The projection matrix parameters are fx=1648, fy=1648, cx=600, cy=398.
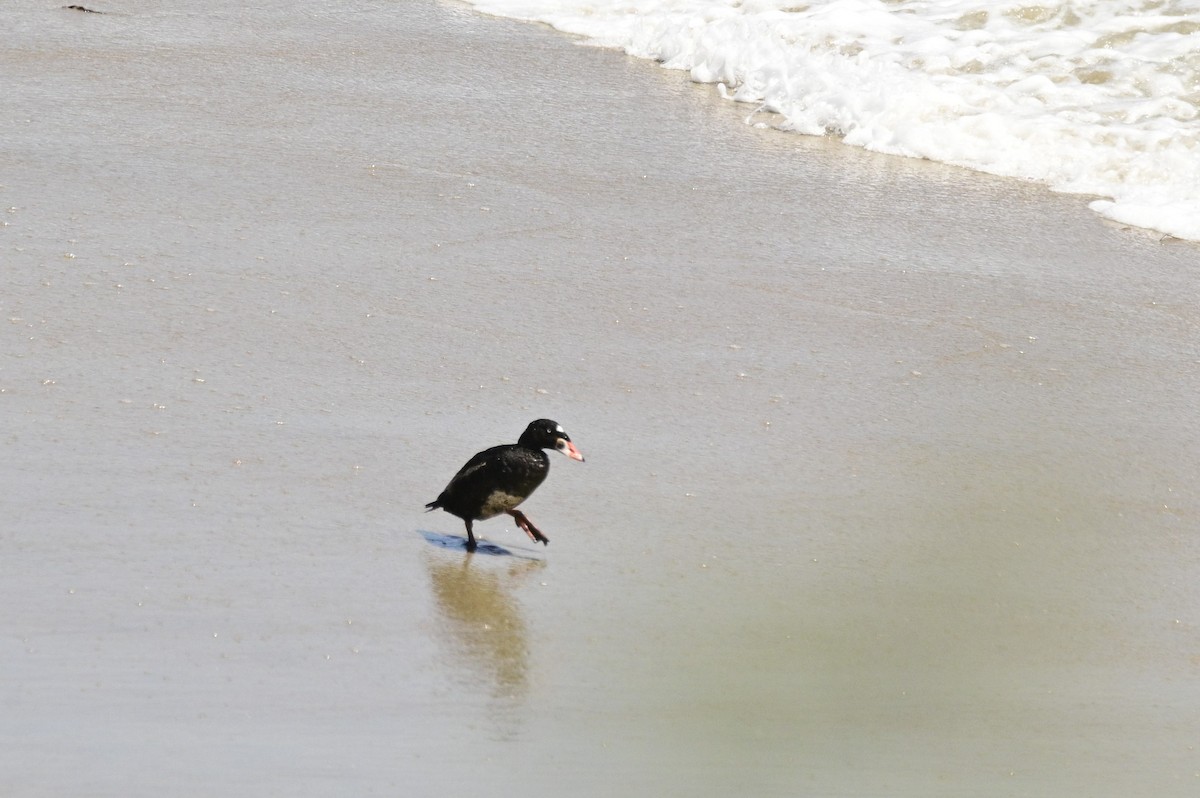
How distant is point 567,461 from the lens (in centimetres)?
529

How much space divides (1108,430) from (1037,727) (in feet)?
6.76

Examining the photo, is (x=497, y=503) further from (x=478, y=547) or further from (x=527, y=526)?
(x=478, y=547)

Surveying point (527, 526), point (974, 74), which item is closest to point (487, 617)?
point (527, 526)

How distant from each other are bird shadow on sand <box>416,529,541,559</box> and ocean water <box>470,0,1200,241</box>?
14.4 ft

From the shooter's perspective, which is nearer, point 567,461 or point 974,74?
point 567,461

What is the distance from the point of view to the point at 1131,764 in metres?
3.74

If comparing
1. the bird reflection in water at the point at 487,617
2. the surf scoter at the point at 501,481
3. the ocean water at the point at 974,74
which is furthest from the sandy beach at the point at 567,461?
the ocean water at the point at 974,74

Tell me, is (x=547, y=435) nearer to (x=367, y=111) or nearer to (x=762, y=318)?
(x=762, y=318)

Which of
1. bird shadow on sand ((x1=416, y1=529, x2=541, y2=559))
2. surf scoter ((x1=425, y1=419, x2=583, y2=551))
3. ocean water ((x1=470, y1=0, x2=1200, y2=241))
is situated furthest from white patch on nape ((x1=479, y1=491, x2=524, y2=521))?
ocean water ((x1=470, y1=0, x2=1200, y2=241))

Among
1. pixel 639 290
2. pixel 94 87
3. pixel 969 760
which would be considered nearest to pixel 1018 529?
pixel 969 760

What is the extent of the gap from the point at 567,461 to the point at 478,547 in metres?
0.57

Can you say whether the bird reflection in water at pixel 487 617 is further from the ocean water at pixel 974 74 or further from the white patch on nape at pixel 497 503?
the ocean water at pixel 974 74

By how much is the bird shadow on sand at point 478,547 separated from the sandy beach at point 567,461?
1.6 inches

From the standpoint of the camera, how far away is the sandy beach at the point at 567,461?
12.2 feet
